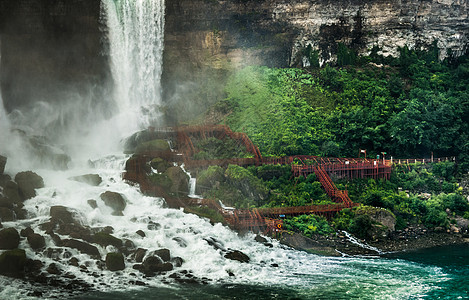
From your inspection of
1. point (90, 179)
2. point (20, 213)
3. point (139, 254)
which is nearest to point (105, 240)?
point (139, 254)

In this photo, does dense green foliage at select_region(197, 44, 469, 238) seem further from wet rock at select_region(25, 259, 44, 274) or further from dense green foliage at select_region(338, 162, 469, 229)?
wet rock at select_region(25, 259, 44, 274)

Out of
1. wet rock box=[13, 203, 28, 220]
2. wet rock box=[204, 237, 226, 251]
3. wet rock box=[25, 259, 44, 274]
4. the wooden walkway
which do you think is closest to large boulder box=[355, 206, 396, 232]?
the wooden walkway

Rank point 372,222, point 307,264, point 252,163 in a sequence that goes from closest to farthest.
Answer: point 307,264 → point 372,222 → point 252,163

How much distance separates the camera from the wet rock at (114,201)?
41.0 m

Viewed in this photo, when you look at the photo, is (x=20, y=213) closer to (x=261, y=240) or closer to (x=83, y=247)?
(x=83, y=247)

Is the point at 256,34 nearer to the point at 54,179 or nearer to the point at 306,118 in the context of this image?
the point at 306,118

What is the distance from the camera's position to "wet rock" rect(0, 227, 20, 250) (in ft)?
111

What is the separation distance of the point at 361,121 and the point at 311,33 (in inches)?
596

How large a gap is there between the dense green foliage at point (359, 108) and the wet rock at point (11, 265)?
24220 mm

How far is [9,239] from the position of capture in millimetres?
33812

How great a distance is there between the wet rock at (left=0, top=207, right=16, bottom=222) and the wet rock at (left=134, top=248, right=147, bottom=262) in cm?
893

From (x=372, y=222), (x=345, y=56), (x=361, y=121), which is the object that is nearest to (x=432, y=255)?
(x=372, y=222)

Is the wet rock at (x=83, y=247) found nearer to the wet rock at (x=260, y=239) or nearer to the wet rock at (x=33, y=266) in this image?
A: the wet rock at (x=33, y=266)

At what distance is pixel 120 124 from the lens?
191 feet
